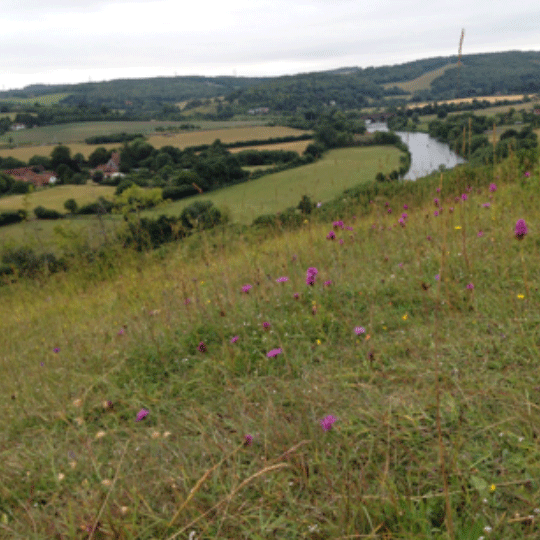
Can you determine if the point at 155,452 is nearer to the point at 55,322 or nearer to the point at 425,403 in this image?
the point at 425,403

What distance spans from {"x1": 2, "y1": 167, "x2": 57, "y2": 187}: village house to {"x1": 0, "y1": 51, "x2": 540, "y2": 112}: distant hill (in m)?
45.0

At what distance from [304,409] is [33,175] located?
54.8 metres

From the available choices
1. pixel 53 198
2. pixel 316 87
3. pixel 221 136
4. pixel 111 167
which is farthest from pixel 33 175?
pixel 316 87

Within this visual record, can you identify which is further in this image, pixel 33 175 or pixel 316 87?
pixel 316 87

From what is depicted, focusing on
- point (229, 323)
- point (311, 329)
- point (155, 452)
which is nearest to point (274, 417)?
point (155, 452)

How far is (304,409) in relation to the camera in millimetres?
1809

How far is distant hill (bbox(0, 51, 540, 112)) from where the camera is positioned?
58.1m

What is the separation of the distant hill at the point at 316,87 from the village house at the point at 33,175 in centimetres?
4502

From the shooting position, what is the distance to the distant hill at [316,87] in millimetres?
58103

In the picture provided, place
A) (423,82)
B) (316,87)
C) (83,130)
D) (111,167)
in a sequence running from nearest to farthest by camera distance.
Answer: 1. (111,167)
2. (423,82)
3. (83,130)
4. (316,87)

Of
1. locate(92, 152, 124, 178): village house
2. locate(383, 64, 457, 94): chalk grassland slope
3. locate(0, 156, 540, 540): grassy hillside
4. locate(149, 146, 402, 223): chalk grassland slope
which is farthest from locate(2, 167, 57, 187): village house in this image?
locate(383, 64, 457, 94): chalk grassland slope

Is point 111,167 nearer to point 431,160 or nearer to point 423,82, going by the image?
point 431,160

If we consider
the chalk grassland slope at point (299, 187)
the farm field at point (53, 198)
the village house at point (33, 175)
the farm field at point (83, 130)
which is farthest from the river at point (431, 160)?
the farm field at point (83, 130)

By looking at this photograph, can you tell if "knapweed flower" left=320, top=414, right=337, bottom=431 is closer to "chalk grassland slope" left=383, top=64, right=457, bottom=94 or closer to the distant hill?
the distant hill
